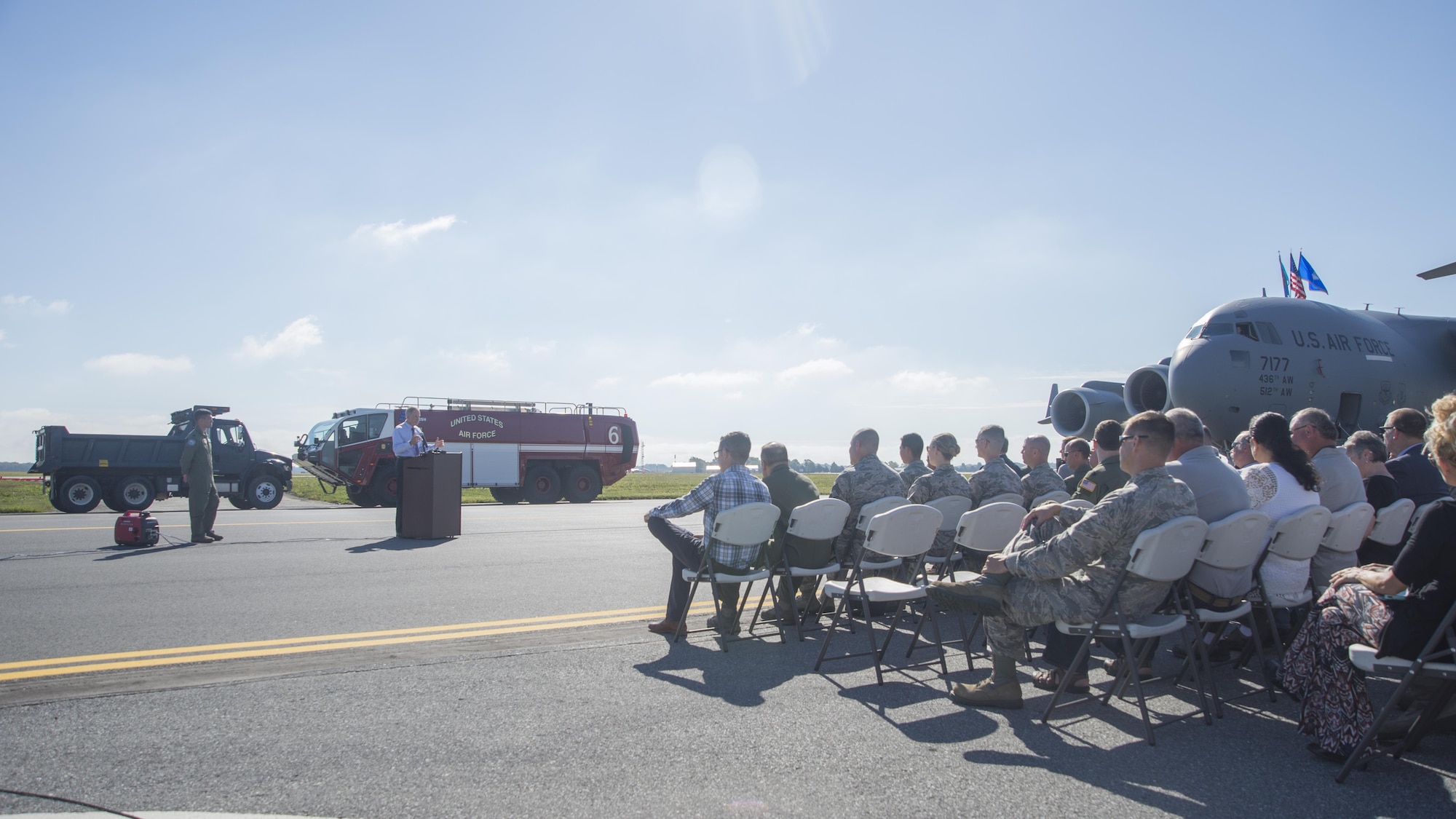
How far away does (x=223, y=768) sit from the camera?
9.59 ft

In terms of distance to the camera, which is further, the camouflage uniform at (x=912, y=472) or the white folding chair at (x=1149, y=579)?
the camouflage uniform at (x=912, y=472)

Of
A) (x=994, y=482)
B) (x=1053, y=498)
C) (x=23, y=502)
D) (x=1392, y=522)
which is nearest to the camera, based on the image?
(x=1392, y=522)

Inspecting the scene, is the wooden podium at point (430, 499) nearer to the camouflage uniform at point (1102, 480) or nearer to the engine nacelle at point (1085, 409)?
the camouflage uniform at point (1102, 480)

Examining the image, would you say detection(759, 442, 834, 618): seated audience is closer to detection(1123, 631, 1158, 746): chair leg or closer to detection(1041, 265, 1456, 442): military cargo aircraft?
detection(1123, 631, 1158, 746): chair leg

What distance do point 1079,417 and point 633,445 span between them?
1486 centimetres

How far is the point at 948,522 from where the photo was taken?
19.7ft

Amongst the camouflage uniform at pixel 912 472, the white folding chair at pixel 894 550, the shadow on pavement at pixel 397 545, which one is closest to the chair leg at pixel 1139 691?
the white folding chair at pixel 894 550

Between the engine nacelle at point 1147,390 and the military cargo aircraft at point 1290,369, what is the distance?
13 mm

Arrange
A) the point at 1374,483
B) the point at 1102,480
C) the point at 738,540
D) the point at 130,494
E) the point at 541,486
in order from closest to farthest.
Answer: the point at 738,540, the point at 1374,483, the point at 1102,480, the point at 130,494, the point at 541,486

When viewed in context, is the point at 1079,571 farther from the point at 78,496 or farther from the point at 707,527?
the point at 78,496

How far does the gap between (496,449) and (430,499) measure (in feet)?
40.4

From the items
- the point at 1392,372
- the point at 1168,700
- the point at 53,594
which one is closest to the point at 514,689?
the point at 1168,700

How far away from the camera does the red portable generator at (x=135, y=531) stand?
9.67 meters

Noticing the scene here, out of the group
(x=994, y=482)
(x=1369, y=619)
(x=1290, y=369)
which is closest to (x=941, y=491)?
(x=994, y=482)
